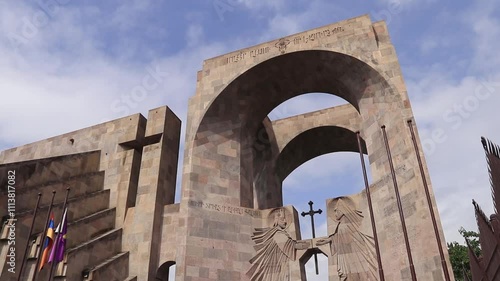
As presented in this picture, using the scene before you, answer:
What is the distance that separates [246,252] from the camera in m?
15.5

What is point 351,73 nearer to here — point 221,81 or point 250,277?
point 221,81

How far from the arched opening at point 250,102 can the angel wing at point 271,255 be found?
5.98 feet

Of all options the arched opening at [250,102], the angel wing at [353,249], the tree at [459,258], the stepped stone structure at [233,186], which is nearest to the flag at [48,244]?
the stepped stone structure at [233,186]

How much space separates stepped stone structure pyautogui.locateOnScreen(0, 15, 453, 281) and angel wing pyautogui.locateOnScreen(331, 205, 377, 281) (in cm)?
4

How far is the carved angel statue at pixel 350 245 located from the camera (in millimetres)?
13856

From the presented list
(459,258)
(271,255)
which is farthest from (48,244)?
(459,258)

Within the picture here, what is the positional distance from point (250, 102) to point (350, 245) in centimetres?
772

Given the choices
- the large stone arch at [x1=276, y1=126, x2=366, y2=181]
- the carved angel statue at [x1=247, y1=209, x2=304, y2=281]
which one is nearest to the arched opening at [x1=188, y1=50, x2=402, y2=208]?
the carved angel statue at [x1=247, y1=209, x2=304, y2=281]

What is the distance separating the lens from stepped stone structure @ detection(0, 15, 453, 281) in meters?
13.5

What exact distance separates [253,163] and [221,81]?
4.55m

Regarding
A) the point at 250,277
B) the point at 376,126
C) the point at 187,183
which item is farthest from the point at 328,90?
the point at 250,277

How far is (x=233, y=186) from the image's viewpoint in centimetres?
1697

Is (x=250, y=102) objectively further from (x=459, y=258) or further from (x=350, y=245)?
(x=459, y=258)

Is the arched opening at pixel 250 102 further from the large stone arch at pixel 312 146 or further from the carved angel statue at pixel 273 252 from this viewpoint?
the large stone arch at pixel 312 146
